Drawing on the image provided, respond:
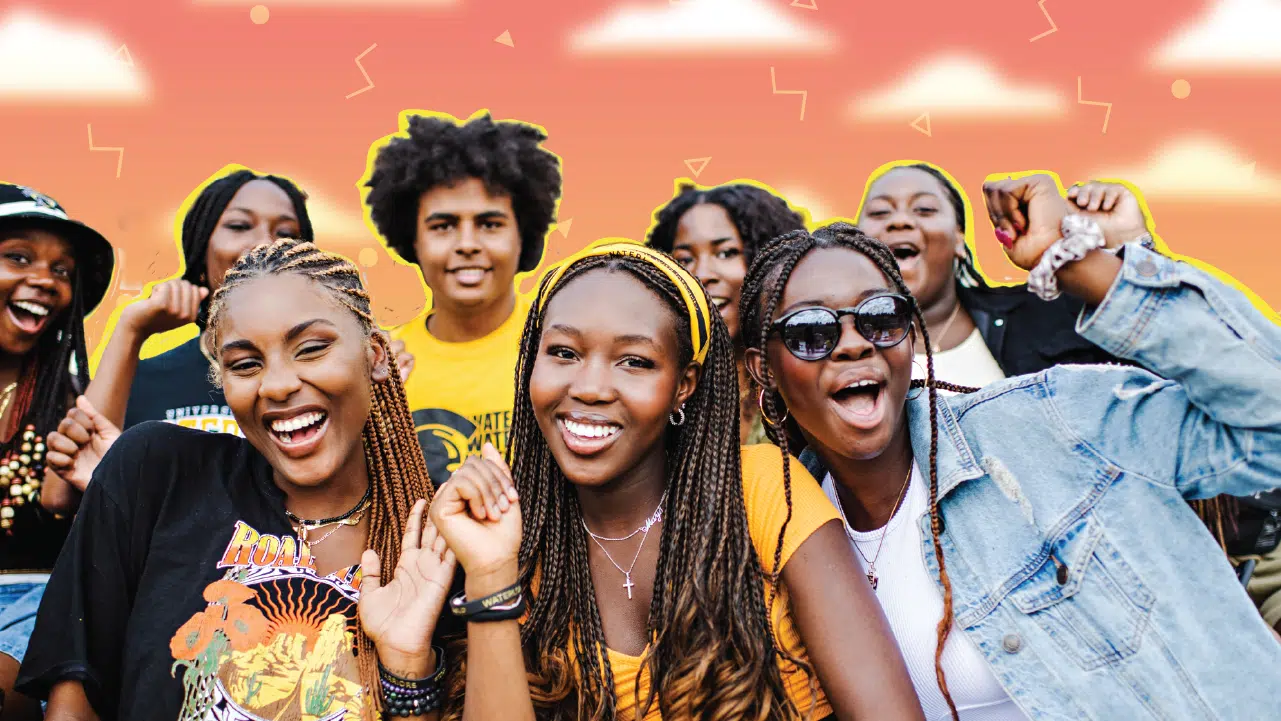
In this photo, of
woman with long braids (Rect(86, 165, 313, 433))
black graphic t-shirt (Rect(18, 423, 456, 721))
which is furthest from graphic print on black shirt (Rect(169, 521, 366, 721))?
woman with long braids (Rect(86, 165, 313, 433))

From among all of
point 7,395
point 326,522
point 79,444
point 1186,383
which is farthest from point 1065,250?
point 7,395

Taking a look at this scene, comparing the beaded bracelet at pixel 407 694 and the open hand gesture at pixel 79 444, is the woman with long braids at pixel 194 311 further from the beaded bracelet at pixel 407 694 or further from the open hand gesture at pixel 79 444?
the beaded bracelet at pixel 407 694

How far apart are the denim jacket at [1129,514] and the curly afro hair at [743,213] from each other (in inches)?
80.8

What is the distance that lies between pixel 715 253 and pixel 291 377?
95.5 inches

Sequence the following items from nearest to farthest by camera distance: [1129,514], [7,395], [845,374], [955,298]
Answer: [1129,514]
[845,374]
[7,395]
[955,298]

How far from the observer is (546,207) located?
491 centimetres

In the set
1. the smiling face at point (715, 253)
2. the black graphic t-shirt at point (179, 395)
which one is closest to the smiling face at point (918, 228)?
the smiling face at point (715, 253)

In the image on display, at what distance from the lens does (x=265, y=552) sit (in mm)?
2350

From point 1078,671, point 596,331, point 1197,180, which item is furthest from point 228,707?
point 1197,180

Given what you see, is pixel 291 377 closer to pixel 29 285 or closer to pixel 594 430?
pixel 594 430

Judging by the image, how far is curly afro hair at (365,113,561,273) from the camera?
15.0 ft

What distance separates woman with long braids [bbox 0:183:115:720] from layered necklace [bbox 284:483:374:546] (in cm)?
136

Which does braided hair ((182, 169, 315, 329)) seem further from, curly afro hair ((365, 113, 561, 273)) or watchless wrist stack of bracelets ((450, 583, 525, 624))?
watchless wrist stack of bracelets ((450, 583, 525, 624))

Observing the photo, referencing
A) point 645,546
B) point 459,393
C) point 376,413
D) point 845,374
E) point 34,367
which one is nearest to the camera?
point 845,374
